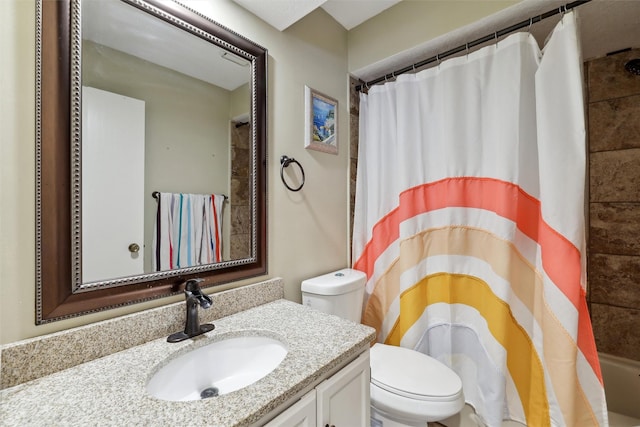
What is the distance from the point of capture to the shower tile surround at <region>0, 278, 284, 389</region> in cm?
68

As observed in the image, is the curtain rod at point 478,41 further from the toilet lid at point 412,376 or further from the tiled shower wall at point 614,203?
the toilet lid at point 412,376

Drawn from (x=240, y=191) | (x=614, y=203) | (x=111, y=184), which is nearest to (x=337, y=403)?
(x=240, y=191)

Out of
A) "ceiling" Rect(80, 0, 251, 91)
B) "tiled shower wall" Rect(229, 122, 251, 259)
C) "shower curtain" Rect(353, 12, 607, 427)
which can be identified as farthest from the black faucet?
"shower curtain" Rect(353, 12, 607, 427)

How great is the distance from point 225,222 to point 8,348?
0.70 meters

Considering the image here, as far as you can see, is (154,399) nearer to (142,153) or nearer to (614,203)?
(142,153)

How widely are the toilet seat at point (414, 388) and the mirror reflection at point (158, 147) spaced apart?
896mm

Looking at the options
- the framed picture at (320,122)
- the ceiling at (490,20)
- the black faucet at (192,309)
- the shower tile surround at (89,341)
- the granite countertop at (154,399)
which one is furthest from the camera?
the framed picture at (320,122)

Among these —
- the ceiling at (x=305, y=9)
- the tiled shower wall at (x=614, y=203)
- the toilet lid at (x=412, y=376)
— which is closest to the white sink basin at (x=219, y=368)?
the toilet lid at (x=412, y=376)

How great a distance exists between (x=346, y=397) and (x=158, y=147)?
1118 millimetres

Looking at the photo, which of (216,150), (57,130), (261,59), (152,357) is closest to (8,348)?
(152,357)

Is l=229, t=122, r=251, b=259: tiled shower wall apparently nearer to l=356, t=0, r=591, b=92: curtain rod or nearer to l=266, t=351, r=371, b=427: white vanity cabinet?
l=266, t=351, r=371, b=427: white vanity cabinet

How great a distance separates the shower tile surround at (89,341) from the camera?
68cm

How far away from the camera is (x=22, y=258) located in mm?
710

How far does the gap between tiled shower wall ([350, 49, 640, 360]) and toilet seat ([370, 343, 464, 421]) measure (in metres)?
1.27
